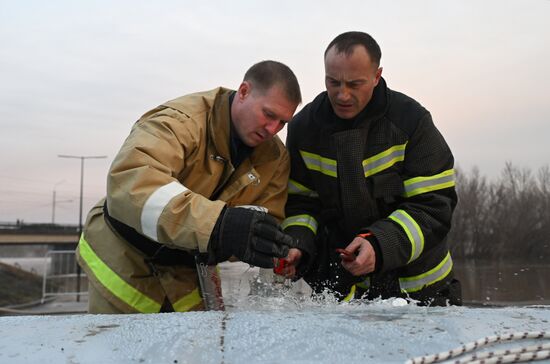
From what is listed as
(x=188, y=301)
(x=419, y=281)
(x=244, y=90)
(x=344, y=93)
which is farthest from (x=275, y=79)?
(x=419, y=281)

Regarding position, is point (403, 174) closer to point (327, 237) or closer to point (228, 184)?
point (327, 237)

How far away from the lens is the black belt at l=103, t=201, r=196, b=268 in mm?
2455

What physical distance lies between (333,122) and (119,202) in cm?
132

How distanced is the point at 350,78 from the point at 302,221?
81cm

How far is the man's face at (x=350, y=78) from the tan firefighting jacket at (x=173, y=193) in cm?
42

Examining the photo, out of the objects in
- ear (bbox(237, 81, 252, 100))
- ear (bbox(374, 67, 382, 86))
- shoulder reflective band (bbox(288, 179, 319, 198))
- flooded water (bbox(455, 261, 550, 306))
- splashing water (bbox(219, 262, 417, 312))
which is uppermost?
ear (bbox(374, 67, 382, 86))

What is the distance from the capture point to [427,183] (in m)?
2.66

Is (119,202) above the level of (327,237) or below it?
above

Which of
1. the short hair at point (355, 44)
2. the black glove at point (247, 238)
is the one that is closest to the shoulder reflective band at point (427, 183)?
the short hair at point (355, 44)

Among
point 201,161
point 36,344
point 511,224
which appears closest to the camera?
point 36,344

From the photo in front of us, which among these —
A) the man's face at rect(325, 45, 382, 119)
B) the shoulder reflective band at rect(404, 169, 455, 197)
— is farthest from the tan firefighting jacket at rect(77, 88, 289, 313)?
the shoulder reflective band at rect(404, 169, 455, 197)

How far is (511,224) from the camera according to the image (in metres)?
23.5

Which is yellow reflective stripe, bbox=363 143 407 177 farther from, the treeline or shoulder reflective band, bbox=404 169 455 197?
the treeline

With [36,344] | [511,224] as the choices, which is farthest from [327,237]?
[511,224]
